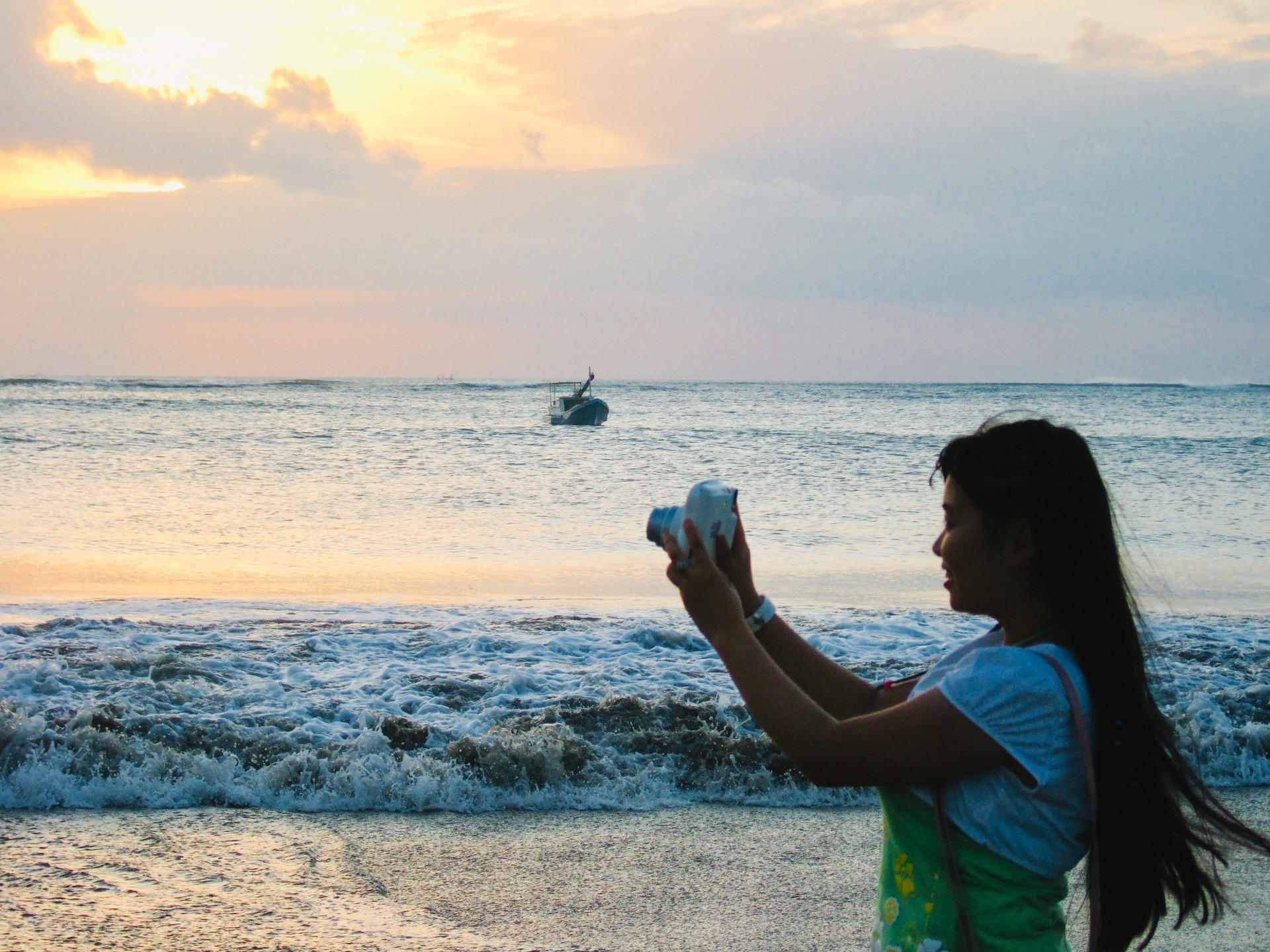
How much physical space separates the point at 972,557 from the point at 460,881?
3045 mm

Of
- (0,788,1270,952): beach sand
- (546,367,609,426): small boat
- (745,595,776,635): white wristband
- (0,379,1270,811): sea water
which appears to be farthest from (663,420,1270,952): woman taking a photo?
(546,367,609,426): small boat

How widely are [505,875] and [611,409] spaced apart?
60.6 metres

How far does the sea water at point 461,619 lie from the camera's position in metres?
5.13

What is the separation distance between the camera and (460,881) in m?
4.06

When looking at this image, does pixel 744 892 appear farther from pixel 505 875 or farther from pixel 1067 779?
pixel 1067 779

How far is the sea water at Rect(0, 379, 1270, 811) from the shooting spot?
513 centimetres

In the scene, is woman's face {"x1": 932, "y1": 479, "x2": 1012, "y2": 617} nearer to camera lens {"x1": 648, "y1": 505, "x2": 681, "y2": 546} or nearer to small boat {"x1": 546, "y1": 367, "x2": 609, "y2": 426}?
camera lens {"x1": 648, "y1": 505, "x2": 681, "y2": 546}

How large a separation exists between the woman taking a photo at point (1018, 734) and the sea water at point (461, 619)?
0.57ft

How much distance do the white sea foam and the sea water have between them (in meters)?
0.02

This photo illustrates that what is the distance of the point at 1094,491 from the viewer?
1.49 m

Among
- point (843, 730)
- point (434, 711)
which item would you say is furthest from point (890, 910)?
point (434, 711)

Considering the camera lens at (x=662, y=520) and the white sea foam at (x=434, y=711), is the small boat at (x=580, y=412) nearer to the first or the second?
the white sea foam at (x=434, y=711)

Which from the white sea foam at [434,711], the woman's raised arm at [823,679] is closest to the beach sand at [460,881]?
the white sea foam at [434,711]

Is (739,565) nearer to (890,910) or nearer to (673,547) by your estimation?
(673,547)
